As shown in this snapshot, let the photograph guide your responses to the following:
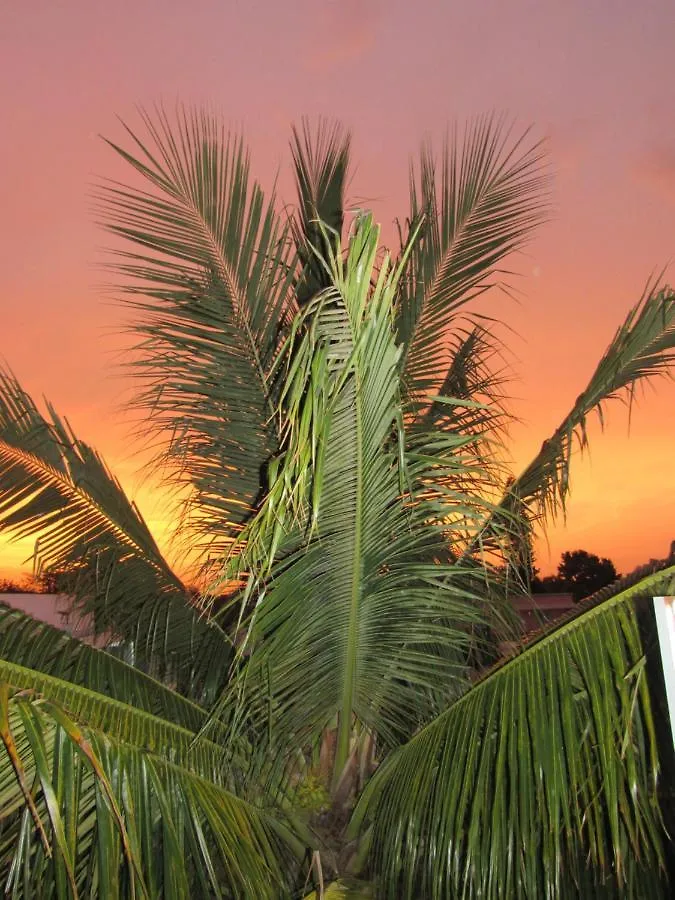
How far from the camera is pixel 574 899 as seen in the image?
6.31ft

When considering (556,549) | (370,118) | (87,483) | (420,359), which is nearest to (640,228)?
(370,118)

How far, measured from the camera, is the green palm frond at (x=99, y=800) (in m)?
1.18

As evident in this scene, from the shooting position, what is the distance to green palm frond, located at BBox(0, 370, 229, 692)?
2672mm

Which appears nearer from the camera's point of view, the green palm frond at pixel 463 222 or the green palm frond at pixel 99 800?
the green palm frond at pixel 99 800

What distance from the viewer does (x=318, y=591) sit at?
1967 millimetres

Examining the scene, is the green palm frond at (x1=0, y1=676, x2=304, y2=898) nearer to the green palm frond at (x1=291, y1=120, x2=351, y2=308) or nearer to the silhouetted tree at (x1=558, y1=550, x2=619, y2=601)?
the green palm frond at (x1=291, y1=120, x2=351, y2=308)

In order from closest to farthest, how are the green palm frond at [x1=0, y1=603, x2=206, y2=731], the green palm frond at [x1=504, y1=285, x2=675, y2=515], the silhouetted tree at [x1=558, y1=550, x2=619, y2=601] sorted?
1. the green palm frond at [x1=0, y1=603, x2=206, y2=731]
2. the green palm frond at [x1=504, y1=285, x2=675, y2=515]
3. the silhouetted tree at [x1=558, y1=550, x2=619, y2=601]

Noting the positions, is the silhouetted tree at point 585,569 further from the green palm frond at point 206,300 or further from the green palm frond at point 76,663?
the green palm frond at point 76,663

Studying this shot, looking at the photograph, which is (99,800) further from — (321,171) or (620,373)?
(321,171)

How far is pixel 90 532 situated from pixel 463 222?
1.72m

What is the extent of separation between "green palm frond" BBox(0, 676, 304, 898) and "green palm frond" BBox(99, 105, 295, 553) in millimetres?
989

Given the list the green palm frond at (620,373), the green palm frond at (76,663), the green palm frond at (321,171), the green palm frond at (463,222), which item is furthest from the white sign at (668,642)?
the green palm frond at (321,171)

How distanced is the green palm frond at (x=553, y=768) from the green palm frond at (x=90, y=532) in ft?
4.12

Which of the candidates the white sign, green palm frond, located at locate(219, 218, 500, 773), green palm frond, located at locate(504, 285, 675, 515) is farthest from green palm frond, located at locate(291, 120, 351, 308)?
the white sign
